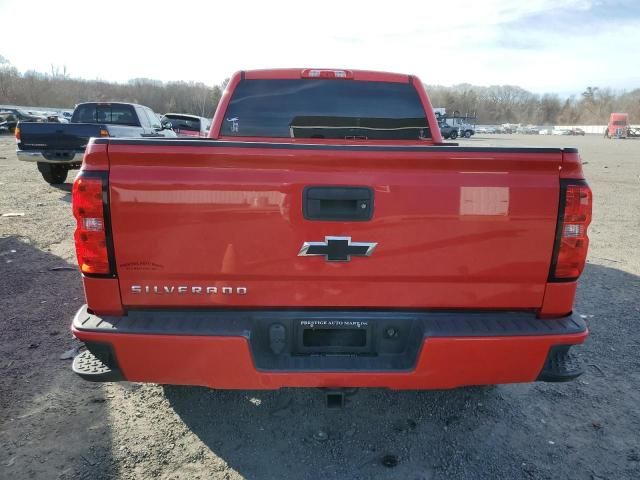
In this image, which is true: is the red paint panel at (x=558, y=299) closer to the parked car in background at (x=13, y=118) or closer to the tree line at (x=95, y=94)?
the parked car in background at (x=13, y=118)

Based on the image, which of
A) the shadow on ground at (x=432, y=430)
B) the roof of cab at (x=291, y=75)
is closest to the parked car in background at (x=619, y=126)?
the roof of cab at (x=291, y=75)

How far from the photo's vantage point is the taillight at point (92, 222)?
2.07m

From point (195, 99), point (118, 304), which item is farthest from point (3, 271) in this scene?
point (195, 99)

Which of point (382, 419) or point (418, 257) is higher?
point (418, 257)

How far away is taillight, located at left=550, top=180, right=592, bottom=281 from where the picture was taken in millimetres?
2141

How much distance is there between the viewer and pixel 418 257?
2.17 m

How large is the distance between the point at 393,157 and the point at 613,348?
3069 millimetres

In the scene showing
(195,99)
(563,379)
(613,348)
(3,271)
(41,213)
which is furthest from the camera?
(195,99)

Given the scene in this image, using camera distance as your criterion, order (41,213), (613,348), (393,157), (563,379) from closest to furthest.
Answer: (393,157) < (563,379) < (613,348) < (41,213)

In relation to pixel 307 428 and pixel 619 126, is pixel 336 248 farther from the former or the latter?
pixel 619 126

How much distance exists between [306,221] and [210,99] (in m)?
86.3

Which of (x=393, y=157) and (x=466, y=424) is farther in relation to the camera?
(x=466, y=424)

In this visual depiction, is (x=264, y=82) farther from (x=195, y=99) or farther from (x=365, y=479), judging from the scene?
(x=195, y=99)

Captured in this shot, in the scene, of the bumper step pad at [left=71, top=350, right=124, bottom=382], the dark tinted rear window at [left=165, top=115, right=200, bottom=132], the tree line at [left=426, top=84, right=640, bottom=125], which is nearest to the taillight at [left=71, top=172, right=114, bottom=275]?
the bumper step pad at [left=71, top=350, right=124, bottom=382]
